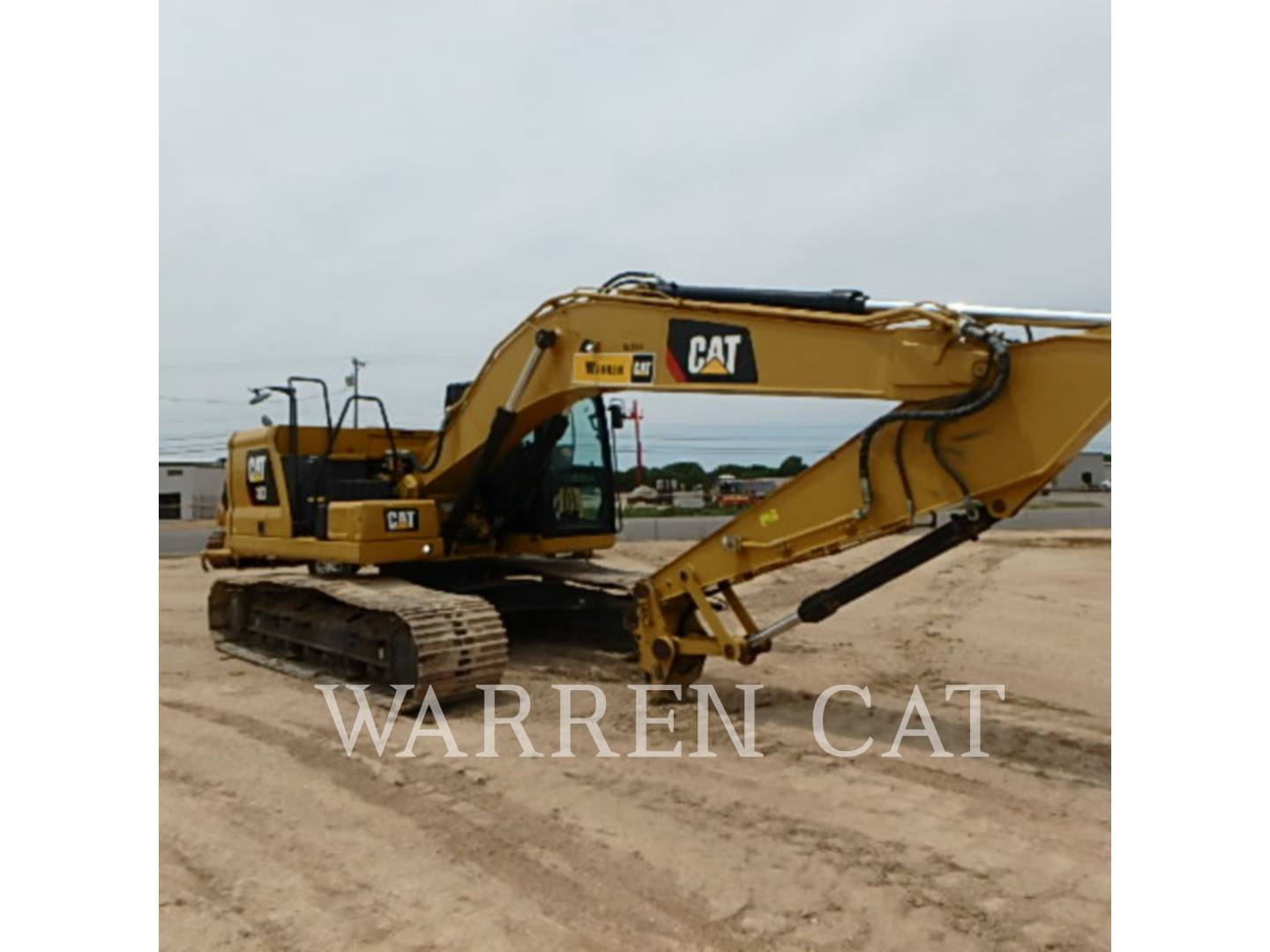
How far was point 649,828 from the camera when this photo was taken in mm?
4699

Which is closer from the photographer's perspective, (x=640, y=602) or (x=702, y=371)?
(x=702, y=371)

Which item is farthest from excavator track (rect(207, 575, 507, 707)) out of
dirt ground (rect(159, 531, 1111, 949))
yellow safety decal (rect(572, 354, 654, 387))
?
yellow safety decal (rect(572, 354, 654, 387))

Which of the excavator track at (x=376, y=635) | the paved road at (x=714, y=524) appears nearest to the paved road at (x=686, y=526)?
the paved road at (x=714, y=524)

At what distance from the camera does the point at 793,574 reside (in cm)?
1614

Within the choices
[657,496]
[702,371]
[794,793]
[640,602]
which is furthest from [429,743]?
[657,496]

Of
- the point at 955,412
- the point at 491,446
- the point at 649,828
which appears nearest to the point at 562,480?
the point at 491,446

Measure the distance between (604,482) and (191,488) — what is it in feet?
164

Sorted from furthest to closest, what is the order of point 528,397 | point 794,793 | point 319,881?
point 528,397, point 794,793, point 319,881

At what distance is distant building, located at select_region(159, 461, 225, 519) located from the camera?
171 feet

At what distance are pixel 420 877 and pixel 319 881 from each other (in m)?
0.42

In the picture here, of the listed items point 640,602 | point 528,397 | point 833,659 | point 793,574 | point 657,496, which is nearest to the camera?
point 640,602

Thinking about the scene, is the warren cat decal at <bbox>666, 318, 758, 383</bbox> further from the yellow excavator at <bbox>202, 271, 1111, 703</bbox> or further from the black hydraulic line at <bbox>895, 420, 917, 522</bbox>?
the black hydraulic line at <bbox>895, 420, 917, 522</bbox>

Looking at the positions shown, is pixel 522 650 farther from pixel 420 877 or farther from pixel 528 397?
pixel 420 877

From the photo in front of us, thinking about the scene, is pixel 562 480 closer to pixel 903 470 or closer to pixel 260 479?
pixel 260 479
